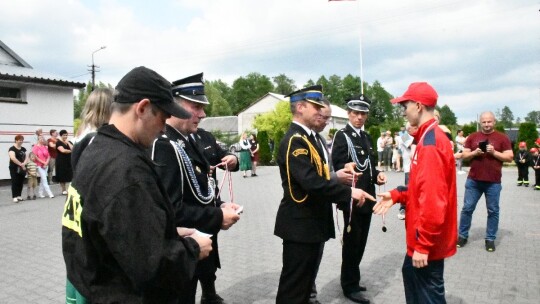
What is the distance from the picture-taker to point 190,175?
9.91 ft

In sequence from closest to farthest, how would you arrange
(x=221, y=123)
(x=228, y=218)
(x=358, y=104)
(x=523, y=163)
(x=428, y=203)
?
(x=228, y=218) < (x=428, y=203) < (x=358, y=104) < (x=523, y=163) < (x=221, y=123)

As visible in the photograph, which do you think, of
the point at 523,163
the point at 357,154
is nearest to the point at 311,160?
the point at 357,154

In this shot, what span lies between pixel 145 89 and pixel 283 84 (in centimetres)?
11568

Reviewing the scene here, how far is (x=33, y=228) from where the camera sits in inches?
351

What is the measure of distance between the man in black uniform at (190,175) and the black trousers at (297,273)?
67 cm

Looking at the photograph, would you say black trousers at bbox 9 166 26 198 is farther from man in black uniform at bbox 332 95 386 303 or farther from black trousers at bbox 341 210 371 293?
black trousers at bbox 341 210 371 293

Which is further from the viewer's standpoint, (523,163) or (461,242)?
(523,163)

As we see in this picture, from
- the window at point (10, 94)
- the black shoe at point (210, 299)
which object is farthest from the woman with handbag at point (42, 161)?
the black shoe at point (210, 299)

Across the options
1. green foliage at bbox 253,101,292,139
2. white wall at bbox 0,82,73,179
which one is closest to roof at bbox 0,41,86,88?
white wall at bbox 0,82,73,179

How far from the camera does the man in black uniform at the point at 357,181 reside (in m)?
4.76

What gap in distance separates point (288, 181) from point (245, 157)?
16002 millimetres

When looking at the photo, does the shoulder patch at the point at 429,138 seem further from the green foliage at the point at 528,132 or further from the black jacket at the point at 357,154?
the green foliage at the point at 528,132

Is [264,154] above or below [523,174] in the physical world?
above

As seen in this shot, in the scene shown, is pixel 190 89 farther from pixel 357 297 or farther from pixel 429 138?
pixel 357 297
